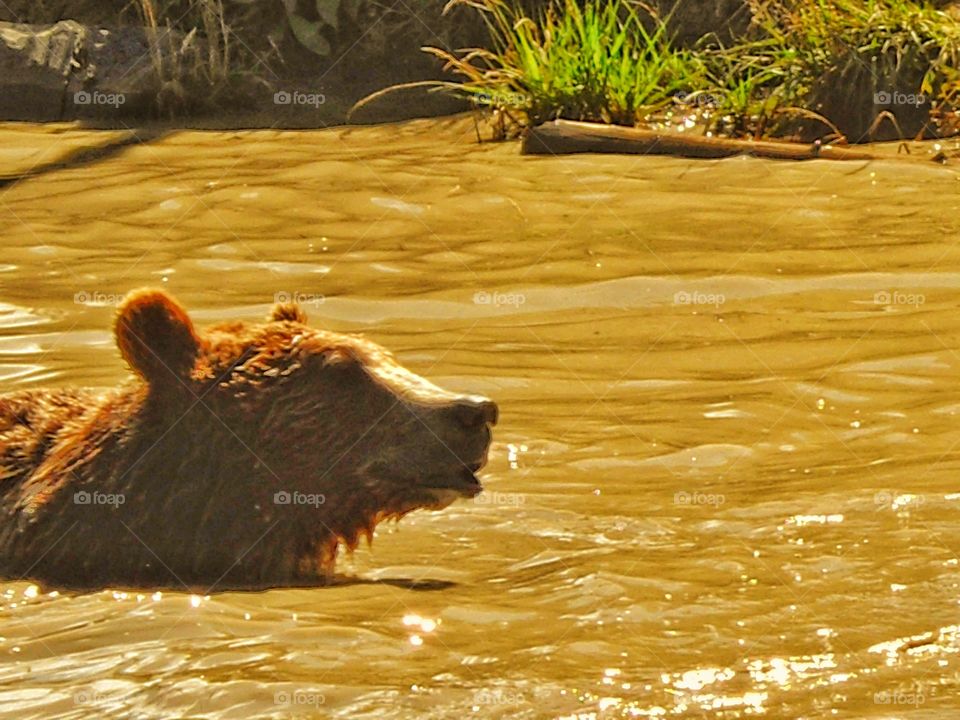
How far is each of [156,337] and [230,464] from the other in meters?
0.40

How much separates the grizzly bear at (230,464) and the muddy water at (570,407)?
153 millimetres

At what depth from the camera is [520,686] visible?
4.08 metres

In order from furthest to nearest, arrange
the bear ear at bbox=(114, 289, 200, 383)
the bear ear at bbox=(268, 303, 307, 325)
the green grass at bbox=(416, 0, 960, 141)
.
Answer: the green grass at bbox=(416, 0, 960, 141) → the bear ear at bbox=(268, 303, 307, 325) → the bear ear at bbox=(114, 289, 200, 383)

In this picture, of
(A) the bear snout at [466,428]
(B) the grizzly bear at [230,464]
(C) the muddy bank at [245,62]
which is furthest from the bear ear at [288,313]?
(C) the muddy bank at [245,62]

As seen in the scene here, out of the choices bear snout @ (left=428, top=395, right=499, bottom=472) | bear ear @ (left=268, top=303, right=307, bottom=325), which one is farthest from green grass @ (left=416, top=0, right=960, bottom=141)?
bear snout @ (left=428, top=395, right=499, bottom=472)

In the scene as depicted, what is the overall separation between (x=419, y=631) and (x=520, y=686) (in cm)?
51

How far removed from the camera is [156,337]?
16.0 ft

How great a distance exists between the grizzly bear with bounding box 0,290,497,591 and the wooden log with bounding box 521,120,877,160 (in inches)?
265

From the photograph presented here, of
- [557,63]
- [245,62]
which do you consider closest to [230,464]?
[557,63]

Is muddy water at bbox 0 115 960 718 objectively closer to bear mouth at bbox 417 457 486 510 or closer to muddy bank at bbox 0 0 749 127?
bear mouth at bbox 417 457 486 510

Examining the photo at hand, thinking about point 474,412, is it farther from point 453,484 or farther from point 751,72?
point 751,72

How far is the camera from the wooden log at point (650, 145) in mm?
11328

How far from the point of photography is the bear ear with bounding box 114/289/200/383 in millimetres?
4824

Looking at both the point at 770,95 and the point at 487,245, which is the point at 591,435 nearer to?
the point at 487,245
